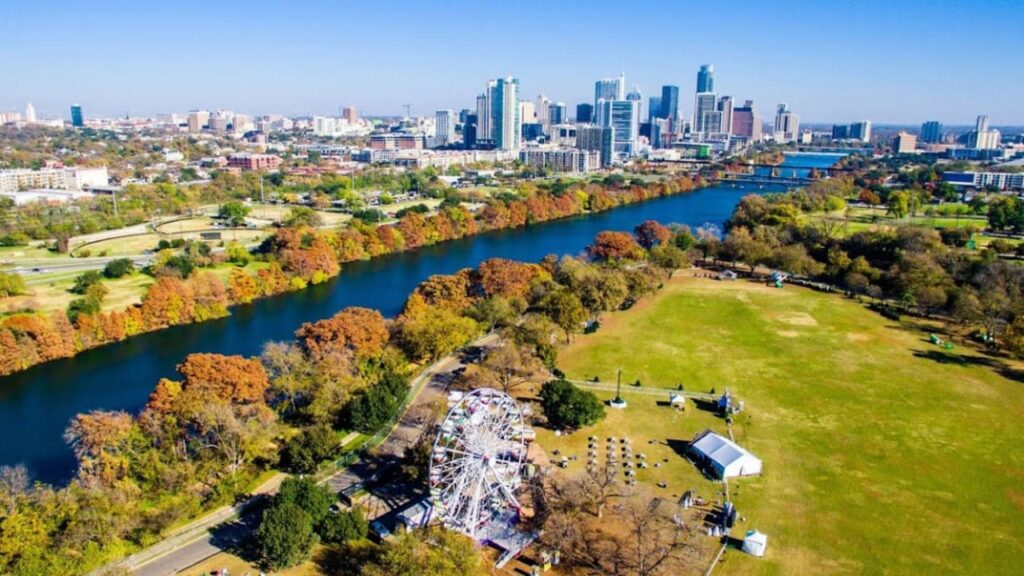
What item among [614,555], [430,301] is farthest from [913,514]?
[430,301]

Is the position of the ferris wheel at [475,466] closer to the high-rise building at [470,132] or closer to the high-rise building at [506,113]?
the high-rise building at [506,113]

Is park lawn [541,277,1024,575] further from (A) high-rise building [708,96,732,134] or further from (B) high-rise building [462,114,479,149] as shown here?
(A) high-rise building [708,96,732,134]

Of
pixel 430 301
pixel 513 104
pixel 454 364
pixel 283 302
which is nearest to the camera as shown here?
pixel 454 364

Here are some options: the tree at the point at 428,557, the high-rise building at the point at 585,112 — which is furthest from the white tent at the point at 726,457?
the high-rise building at the point at 585,112

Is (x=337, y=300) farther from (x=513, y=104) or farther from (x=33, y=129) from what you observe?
(x=33, y=129)

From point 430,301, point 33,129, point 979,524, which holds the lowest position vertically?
point 979,524

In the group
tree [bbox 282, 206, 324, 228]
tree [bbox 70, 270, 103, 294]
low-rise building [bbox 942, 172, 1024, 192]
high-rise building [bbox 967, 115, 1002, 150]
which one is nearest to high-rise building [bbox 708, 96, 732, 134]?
high-rise building [bbox 967, 115, 1002, 150]
